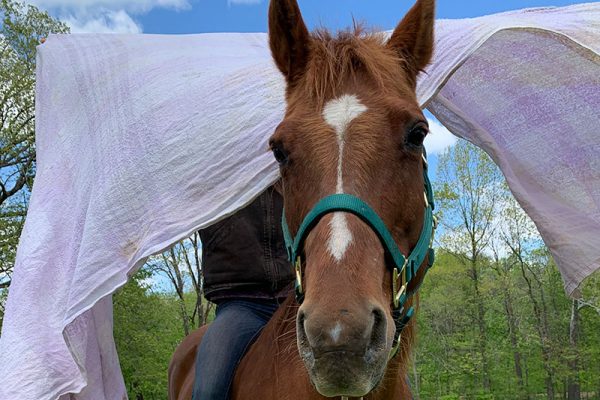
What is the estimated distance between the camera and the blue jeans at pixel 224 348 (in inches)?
124

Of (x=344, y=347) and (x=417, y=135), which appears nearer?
(x=344, y=347)

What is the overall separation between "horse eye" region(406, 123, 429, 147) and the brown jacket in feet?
4.98

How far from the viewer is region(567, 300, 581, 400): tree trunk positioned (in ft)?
108

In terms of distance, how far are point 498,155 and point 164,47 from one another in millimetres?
2499

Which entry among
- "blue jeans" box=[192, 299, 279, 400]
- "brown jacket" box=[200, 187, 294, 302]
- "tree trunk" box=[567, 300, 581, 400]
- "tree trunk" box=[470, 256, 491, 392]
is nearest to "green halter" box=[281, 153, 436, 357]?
"blue jeans" box=[192, 299, 279, 400]

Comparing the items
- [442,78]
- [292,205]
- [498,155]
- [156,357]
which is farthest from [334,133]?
[156,357]

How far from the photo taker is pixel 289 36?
2812 millimetres

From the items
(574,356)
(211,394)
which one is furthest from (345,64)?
(574,356)

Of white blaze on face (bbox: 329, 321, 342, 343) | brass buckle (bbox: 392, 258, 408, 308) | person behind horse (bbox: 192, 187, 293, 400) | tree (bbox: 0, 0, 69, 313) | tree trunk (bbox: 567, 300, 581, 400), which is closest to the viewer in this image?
white blaze on face (bbox: 329, 321, 342, 343)

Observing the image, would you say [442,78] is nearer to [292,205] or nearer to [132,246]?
[292,205]

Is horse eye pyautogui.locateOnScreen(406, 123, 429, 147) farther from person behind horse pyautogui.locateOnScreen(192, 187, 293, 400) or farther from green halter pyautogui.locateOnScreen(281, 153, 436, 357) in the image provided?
person behind horse pyautogui.locateOnScreen(192, 187, 293, 400)

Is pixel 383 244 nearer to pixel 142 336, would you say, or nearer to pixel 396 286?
pixel 396 286

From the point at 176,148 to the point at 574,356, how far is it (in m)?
34.8

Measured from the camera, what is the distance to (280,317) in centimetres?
293
